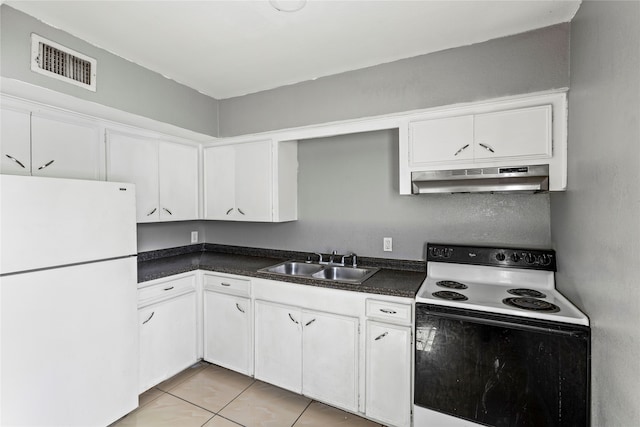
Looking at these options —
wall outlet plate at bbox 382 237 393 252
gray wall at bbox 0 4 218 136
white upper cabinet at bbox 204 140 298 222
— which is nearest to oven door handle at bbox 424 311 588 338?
wall outlet plate at bbox 382 237 393 252

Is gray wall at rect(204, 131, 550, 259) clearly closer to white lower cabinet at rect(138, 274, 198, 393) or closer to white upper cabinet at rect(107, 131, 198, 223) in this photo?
white upper cabinet at rect(107, 131, 198, 223)

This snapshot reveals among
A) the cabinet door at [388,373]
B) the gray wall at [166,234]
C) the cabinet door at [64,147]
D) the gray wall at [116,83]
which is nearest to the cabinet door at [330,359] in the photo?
the cabinet door at [388,373]

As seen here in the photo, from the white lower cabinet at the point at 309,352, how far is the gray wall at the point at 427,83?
154 cm

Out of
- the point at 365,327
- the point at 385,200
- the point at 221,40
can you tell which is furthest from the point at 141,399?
the point at 221,40

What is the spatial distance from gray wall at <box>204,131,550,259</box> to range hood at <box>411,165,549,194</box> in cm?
33

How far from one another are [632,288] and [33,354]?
259 cm

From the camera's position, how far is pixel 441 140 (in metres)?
1.97

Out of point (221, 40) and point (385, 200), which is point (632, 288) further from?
point (221, 40)

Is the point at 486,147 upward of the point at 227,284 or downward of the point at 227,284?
upward

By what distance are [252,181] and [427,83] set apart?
64.9 inches

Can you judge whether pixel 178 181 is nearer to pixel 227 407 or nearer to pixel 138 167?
pixel 138 167

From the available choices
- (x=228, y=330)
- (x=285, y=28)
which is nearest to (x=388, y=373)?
(x=228, y=330)

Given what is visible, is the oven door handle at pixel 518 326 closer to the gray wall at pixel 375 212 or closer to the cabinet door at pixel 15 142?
the gray wall at pixel 375 212

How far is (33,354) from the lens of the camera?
1.48 m
